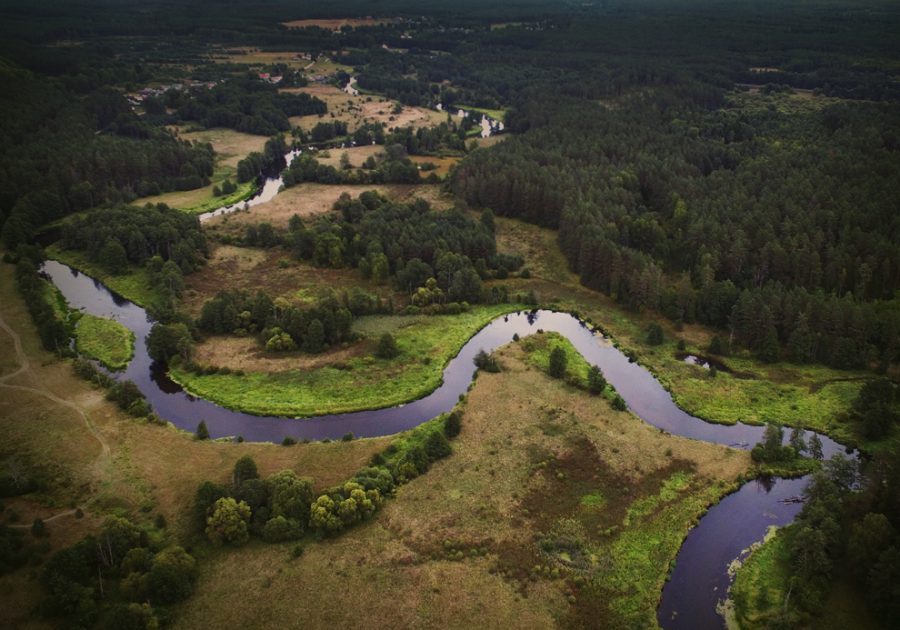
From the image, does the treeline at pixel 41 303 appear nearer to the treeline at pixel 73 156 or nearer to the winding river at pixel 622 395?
the winding river at pixel 622 395

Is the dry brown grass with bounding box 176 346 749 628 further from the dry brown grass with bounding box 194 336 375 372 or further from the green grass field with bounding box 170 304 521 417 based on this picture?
the dry brown grass with bounding box 194 336 375 372

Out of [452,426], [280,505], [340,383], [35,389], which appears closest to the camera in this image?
[280,505]

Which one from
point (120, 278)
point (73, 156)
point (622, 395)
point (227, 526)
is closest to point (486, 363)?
point (622, 395)

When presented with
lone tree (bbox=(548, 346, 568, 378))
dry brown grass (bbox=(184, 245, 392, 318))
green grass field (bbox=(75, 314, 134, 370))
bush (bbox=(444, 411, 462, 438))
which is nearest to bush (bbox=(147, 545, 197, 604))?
bush (bbox=(444, 411, 462, 438))

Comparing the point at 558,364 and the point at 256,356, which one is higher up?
the point at 558,364

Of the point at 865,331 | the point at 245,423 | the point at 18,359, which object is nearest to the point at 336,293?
the point at 245,423

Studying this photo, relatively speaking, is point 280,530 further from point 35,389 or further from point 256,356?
point 35,389
